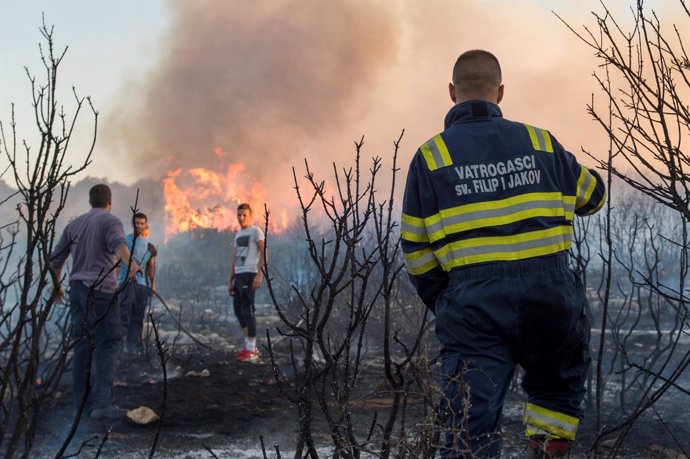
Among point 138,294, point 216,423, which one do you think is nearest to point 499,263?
point 216,423

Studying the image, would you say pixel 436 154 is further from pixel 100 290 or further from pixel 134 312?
pixel 134 312

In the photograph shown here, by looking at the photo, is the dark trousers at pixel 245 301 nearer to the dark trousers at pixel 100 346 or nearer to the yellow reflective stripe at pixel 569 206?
the dark trousers at pixel 100 346

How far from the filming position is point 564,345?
2.50 meters

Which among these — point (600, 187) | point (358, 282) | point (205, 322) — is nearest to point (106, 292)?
point (600, 187)

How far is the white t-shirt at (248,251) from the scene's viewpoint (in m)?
7.97

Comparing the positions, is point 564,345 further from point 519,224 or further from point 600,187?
point 600,187

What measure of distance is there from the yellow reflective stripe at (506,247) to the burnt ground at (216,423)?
5.71 feet

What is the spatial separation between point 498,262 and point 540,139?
21.5 inches

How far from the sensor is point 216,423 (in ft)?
16.6

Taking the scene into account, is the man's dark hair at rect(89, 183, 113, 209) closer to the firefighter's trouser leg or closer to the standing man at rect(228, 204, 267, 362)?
the standing man at rect(228, 204, 267, 362)

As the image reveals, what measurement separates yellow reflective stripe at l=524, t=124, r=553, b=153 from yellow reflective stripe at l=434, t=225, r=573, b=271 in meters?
0.33

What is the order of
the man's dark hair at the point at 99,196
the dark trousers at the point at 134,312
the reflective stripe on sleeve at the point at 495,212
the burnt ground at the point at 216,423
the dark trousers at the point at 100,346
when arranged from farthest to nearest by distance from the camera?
1. the dark trousers at the point at 134,312
2. the man's dark hair at the point at 99,196
3. the dark trousers at the point at 100,346
4. the burnt ground at the point at 216,423
5. the reflective stripe on sleeve at the point at 495,212

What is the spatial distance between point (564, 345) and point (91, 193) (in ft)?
13.3

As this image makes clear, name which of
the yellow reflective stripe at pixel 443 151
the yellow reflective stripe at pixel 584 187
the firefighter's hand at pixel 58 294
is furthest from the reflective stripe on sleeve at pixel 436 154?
the firefighter's hand at pixel 58 294
